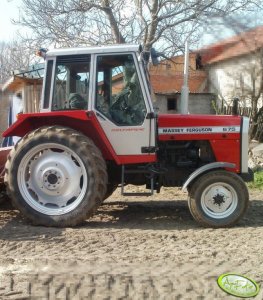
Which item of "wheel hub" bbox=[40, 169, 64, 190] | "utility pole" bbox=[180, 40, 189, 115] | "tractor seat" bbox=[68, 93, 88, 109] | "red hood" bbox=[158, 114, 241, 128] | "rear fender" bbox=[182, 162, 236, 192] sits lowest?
"wheel hub" bbox=[40, 169, 64, 190]

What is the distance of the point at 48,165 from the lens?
6.55 m

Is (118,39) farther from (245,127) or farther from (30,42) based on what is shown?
(245,127)

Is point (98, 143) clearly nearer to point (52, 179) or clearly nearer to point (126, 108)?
point (126, 108)

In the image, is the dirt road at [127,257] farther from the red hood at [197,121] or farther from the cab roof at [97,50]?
the cab roof at [97,50]

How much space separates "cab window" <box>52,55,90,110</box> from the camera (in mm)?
6523

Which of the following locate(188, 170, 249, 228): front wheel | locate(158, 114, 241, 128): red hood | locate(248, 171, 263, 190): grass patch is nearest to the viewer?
locate(188, 170, 249, 228): front wheel

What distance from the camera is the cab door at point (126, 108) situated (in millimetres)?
6461

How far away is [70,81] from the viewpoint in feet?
21.6

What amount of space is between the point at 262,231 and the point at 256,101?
344 inches

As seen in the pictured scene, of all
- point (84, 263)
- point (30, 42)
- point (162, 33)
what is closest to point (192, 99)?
point (162, 33)

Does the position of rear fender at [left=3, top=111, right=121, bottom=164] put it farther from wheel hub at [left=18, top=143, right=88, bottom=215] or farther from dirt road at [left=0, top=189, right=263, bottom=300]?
dirt road at [left=0, top=189, right=263, bottom=300]

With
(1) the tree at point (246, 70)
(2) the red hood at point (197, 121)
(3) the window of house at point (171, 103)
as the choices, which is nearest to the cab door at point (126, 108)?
(2) the red hood at point (197, 121)

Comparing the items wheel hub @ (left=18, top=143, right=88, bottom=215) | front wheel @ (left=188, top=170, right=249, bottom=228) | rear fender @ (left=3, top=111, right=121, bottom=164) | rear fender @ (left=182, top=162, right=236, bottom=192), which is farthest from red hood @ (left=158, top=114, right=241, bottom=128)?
wheel hub @ (left=18, top=143, right=88, bottom=215)

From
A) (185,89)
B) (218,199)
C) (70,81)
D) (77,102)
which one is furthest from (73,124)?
(218,199)
